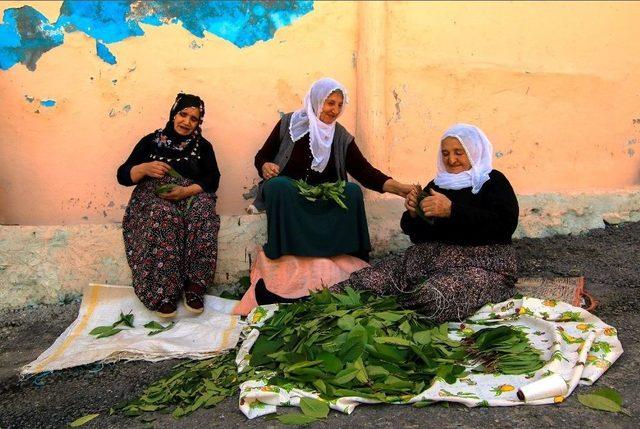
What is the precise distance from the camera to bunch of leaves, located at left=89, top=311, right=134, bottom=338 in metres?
3.36

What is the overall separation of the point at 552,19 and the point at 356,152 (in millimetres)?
2012

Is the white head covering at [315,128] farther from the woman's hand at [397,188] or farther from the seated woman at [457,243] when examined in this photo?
the seated woman at [457,243]

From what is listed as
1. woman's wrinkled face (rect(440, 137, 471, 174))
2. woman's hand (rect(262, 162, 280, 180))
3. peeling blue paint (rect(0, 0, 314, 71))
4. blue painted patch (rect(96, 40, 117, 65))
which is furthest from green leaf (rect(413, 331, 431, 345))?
blue painted patch (rect(96, 40, 117, 65))

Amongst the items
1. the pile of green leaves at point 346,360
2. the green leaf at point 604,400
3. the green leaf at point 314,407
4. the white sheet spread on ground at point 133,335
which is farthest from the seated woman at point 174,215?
the green leaf at point 604,400

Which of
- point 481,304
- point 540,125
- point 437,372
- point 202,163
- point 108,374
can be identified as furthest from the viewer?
point 540,125

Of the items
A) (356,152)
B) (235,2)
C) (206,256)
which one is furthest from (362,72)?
(206,256)

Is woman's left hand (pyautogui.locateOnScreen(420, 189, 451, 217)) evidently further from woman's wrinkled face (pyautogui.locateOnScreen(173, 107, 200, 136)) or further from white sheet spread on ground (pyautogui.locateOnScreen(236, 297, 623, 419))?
woman's wrinkled face (pyautogui.locateOnScreen(173, 107, 200, 136))

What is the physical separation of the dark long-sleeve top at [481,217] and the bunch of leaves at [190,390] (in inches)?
51.0

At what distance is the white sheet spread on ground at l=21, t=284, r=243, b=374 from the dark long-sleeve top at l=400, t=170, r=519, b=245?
1.22m

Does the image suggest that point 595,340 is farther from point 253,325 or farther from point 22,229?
point 22,229

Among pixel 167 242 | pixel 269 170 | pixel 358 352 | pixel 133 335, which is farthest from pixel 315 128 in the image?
pixel 358 352

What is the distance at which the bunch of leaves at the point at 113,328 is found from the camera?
3357 mm

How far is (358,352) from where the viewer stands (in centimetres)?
252

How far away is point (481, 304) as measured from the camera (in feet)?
10.1
